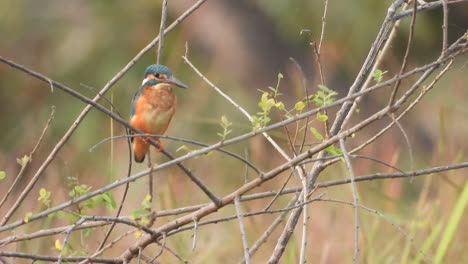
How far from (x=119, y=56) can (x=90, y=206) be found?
7504 millimetres

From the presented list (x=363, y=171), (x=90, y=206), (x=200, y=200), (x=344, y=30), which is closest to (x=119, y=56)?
(x=344, y=30)

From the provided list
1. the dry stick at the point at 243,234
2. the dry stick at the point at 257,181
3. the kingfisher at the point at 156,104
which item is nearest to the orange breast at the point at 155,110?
the kingfisher at the point at 156,104

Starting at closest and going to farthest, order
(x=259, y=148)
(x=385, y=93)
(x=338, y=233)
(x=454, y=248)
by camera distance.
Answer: (x=454, y=248)
(x=338, y=233)
(x=259, y=148)
(x=385, y=93)

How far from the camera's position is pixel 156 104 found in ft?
9.86

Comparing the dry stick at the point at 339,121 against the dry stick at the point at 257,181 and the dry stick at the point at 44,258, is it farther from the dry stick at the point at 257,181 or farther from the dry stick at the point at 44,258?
the dry stick at the point at 44,258

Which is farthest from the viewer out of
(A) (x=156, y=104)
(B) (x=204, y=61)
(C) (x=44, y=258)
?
(B) (x=204, y=61)

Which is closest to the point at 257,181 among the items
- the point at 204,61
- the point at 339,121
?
the point at 339,121

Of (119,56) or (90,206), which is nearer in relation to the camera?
(90,206)

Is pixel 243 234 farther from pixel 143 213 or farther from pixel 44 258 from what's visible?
pixel 44 258

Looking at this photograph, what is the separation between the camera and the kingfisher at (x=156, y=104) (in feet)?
9.90

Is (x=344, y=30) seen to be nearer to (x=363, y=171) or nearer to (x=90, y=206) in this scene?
(x=363, y=171)

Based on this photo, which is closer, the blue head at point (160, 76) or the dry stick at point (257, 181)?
the dry stick at point (257, 181)

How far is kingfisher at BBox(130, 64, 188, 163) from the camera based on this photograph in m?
3.02

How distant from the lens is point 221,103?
30.6ft
